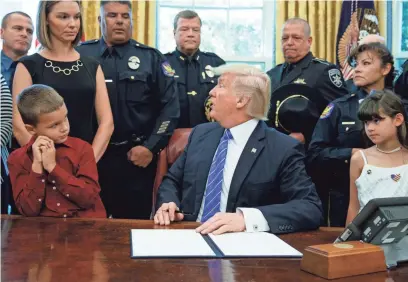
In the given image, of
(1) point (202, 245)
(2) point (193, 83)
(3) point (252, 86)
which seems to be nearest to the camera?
(1) point (202, 245)

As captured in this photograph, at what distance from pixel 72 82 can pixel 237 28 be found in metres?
3.54

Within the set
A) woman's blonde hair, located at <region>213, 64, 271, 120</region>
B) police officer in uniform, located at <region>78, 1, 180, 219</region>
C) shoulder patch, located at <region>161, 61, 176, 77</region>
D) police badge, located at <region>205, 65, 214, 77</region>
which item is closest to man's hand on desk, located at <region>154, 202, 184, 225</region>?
woman's blonde hair, located at <region>213, 64, 271, 120</region>

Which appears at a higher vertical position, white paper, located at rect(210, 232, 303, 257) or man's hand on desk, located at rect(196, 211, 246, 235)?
man's hand on desk, located at rect(196, 211, 246, 235)

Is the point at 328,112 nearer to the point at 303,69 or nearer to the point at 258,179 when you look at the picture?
the point at 303,69

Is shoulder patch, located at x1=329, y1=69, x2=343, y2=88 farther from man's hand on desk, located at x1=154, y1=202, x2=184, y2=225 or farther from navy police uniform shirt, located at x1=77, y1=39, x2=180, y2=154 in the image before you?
man's hand on desk, located at x1=154, y1=202, x2=184, y2=225

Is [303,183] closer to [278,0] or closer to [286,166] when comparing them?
[286,166]

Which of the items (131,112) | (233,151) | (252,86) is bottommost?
(233,151)

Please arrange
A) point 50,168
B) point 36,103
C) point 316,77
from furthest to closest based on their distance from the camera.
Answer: point 316,77
point 36,103
point 50,168

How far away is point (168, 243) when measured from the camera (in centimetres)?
160

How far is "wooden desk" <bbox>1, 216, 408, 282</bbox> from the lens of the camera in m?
1.29

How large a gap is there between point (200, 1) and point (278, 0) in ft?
2.93

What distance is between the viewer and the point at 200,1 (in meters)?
5.96

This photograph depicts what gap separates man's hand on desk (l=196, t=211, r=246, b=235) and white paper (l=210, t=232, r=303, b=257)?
0.07 feet

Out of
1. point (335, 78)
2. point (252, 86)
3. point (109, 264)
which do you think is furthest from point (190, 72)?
point (109, 264)
